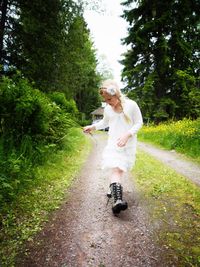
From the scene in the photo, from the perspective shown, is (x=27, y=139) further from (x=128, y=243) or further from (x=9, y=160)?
(x=128, y=243)

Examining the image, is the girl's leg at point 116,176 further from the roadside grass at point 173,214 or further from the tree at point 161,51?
the tree at point 161,51

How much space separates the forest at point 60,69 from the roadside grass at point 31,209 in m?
0.15

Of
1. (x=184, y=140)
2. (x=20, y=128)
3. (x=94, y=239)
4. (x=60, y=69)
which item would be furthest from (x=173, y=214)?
(x=60, y=69)

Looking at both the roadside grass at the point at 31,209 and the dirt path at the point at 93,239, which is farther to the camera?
the roadside grass at the point at 31,209

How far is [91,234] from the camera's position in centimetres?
340

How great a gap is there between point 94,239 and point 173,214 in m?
1.46

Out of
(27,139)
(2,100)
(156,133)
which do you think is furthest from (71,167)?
(156,133)

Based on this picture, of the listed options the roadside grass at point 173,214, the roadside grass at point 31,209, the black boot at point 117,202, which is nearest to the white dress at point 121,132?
the black boot at point 117,202

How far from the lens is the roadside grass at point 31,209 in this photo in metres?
3.12

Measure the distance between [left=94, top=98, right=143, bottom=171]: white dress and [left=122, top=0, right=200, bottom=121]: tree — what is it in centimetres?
1766

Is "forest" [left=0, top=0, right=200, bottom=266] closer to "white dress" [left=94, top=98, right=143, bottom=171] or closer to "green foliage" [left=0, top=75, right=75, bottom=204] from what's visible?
"green foliage" [left=0, top=75, right=75, bottom=204]

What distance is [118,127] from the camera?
460 cm

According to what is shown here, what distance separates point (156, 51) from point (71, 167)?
1767cm

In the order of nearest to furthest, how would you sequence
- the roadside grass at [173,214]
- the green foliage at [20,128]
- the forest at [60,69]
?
the roadside grass at [173,214] → the green foliage at [20,128] → the forest at [60,69]
